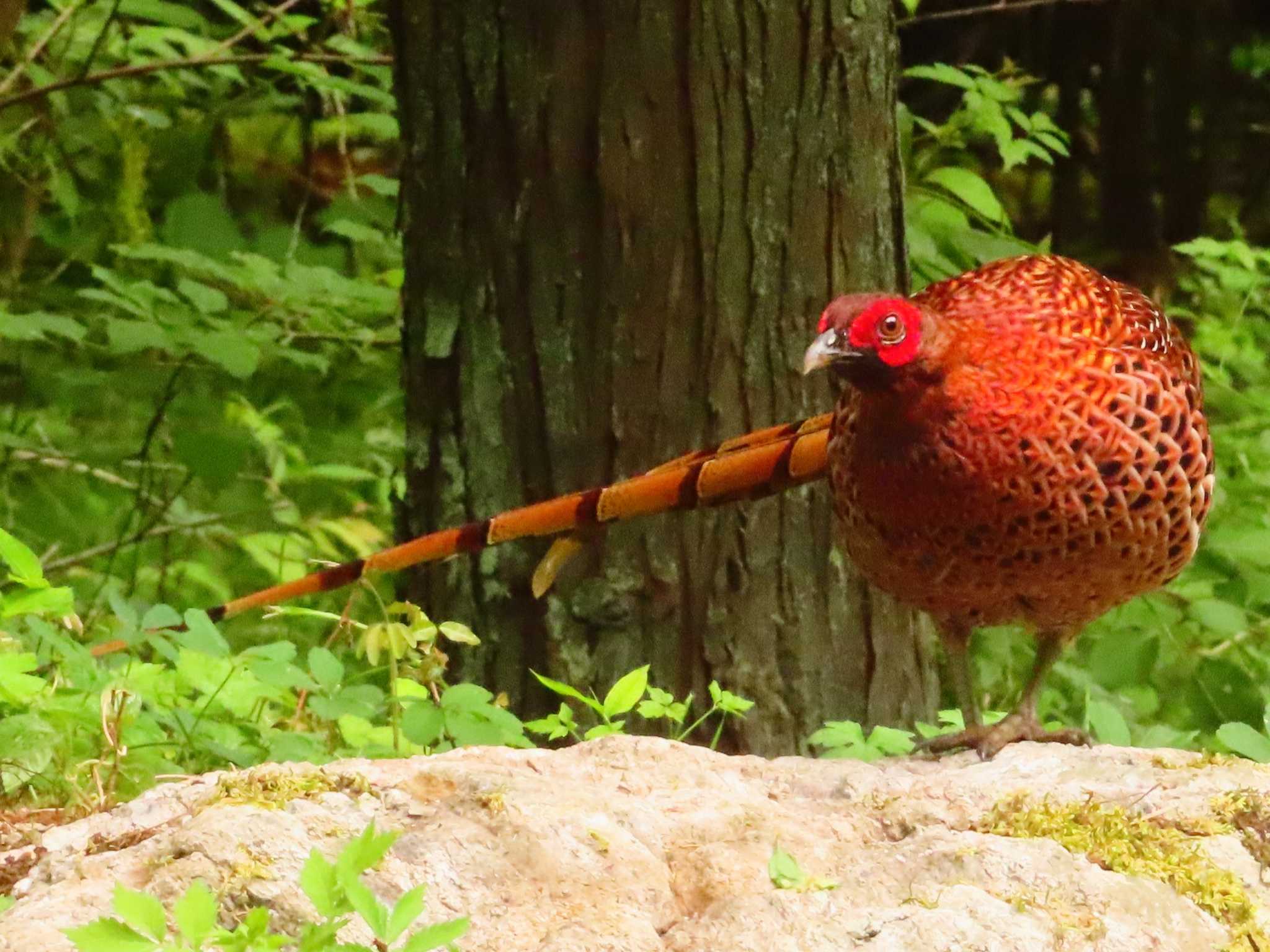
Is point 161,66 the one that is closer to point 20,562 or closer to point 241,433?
point 241,433

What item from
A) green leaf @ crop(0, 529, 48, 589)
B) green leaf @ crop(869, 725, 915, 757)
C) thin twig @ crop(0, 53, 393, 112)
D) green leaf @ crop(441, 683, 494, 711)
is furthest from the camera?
thin twig @ crop(0, 53, 393, 112)

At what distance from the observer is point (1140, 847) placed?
2234 millimetres

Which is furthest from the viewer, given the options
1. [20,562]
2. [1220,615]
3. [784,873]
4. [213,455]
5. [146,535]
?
[146,535]

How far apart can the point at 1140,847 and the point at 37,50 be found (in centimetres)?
480

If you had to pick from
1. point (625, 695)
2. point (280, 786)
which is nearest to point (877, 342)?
point (625, 695)

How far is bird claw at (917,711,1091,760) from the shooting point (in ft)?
10.6

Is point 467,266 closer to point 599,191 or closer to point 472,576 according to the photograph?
point 599,191

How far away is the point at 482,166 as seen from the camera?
403cm

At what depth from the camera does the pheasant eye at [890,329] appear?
2.97 m

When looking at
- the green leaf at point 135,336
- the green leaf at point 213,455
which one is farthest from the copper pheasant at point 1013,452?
the green leaf at point 213,455

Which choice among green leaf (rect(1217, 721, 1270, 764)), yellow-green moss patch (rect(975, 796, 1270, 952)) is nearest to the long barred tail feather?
green leaf (rect(1217, 721, 1270, 764))

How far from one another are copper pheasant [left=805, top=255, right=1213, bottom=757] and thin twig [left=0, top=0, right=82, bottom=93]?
363cm

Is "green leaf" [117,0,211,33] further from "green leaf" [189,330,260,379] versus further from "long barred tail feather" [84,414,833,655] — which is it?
"long barred tail feather" [84,414,833,655]

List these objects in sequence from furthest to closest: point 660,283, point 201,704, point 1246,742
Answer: point 660,283, point 201,704, point 1246,742
